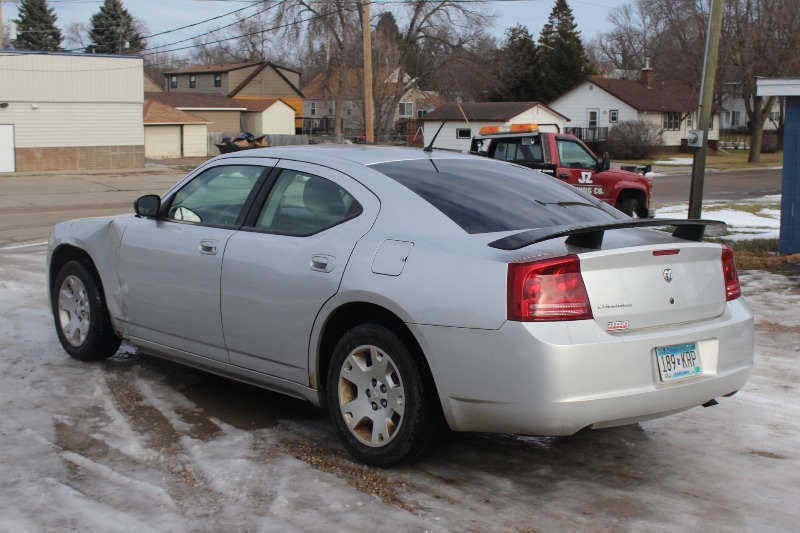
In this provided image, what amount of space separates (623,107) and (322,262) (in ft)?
214

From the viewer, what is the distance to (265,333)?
5203 mm

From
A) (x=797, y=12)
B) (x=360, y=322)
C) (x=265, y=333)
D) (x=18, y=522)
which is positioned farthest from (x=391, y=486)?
(x=797, y=12)

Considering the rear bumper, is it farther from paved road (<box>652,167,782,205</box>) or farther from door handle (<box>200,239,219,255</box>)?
paved road (<box>652,167,782,205</box>)

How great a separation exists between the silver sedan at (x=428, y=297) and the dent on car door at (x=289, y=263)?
10 mm

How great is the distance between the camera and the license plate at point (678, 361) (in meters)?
4.36

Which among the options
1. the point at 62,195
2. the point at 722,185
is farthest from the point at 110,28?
the point at 722,185

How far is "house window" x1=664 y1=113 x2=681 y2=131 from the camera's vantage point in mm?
68069

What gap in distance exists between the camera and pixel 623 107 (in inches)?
2638

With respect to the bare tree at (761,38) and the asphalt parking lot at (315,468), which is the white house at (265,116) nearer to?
the bare tree at (761,38)

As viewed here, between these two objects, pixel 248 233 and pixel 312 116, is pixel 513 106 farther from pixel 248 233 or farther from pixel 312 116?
pixel 248 233

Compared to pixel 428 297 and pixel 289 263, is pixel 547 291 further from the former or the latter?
pixel 289 263

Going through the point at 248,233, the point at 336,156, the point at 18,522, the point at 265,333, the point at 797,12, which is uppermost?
the point at 797,12

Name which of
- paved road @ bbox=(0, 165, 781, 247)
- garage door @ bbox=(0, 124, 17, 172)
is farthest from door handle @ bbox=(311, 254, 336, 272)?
garage door @ bbox=(0, 124, 17, 172)

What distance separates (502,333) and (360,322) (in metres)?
0.97
